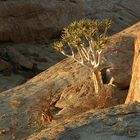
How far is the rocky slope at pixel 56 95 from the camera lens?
15.4 metres

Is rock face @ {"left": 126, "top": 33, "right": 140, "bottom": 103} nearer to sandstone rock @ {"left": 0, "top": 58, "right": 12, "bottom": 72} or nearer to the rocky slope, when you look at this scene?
the rocky slope

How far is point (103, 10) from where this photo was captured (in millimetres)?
40312

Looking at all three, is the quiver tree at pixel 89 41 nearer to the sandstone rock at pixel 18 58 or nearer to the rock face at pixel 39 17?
the sandstone rock at pixel 18 58

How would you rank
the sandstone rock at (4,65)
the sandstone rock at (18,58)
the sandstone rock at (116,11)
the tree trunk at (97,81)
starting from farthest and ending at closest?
the sandstone rock at (116,11) < the sandstone rock at (18,58) < the sandstone rock at (4,65) < the tree trunk at (97,81)

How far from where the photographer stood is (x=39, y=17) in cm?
3356

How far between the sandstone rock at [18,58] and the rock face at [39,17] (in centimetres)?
196

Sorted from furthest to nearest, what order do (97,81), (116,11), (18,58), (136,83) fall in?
1. (116,11)
2. (18,58)
3. (97,81)
4. (136,83)

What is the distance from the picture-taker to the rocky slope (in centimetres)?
1537

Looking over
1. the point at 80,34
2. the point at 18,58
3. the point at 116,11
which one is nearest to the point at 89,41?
the point at 80,34

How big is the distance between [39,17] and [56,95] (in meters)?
16.0

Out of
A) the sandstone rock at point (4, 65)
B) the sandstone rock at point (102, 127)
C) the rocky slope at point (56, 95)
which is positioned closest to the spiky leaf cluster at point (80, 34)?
the rocky slope at point (56, 95)

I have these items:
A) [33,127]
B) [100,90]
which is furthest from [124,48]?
[33,127]

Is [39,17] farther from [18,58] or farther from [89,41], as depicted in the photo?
[89,41]

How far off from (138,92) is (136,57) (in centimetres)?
160
